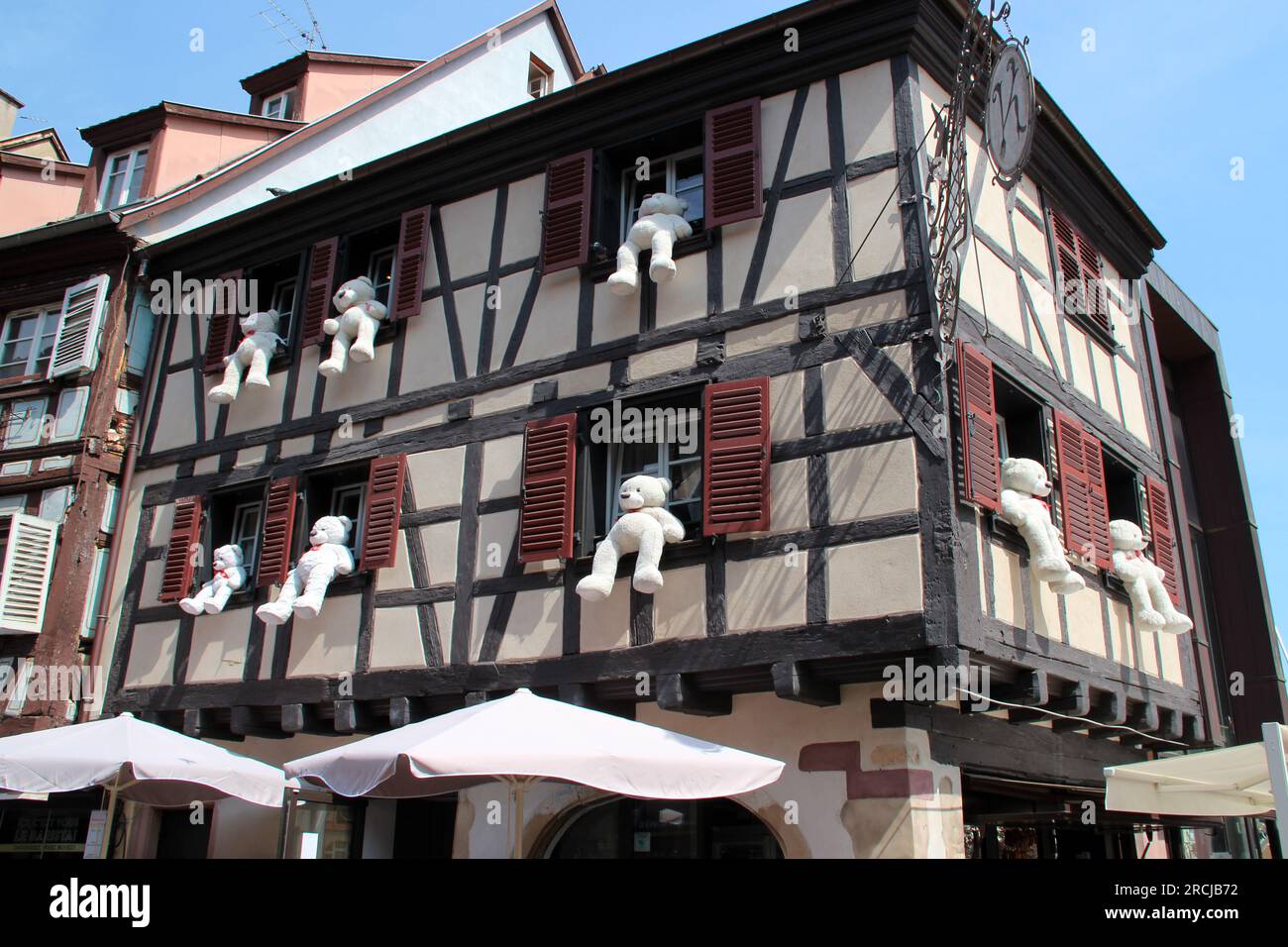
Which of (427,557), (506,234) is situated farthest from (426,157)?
(427,557)

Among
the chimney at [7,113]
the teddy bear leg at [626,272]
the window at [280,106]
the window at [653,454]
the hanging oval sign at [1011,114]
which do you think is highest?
the chimney at [7,113]

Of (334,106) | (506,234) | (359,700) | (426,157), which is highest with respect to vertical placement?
(334,106)

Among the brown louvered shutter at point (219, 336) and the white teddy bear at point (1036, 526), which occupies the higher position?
the brown louvered shutter at point (219, 336)

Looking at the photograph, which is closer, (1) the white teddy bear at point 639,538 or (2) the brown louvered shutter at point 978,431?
(2) the brown louvered shutter at point 978,431

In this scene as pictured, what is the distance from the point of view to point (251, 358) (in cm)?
1110

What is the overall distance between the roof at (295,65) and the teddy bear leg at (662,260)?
9.33 metres

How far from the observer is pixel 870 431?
7.66 m

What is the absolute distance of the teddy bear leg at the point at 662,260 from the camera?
8.60 m

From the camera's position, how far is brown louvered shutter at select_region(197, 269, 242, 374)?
11.6 meters

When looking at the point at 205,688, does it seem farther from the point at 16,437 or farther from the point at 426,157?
the point at 426,157

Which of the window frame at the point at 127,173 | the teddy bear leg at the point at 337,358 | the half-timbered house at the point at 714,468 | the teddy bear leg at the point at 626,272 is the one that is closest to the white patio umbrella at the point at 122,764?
the half-timbered house at the point at 714,468

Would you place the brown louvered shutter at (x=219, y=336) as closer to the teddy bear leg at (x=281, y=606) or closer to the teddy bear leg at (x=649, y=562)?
the teddy bear leg at (x=281, y=606)
